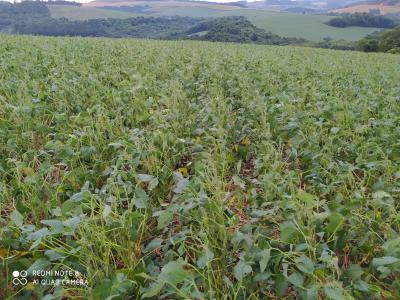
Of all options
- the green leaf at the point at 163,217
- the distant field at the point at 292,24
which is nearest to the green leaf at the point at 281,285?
the green leaf at the point at 163,217

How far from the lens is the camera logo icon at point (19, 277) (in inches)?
83.0

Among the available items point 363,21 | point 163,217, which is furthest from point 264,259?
point 363,21

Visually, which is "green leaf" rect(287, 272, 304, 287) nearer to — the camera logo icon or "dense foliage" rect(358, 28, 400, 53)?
the camera logo icon

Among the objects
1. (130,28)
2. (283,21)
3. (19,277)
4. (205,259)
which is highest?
(283,21)

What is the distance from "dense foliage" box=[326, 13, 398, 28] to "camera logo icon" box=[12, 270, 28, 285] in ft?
246

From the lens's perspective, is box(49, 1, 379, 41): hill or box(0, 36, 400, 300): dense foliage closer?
box(0, 36, 400, 300): dense foliage

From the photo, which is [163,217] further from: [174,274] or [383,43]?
[383,43]

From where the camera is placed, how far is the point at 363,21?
7325cm

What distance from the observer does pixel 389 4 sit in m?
90.9

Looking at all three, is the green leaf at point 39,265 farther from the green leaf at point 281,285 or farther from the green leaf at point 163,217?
the green leaf at point 281,285

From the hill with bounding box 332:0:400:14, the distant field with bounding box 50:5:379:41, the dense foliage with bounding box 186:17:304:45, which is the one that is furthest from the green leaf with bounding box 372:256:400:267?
the hill with bounding box 332:0:400:14

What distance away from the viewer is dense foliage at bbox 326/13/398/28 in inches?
2736

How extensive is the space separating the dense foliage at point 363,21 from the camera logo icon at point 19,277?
246 ft

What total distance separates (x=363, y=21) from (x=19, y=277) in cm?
8163
